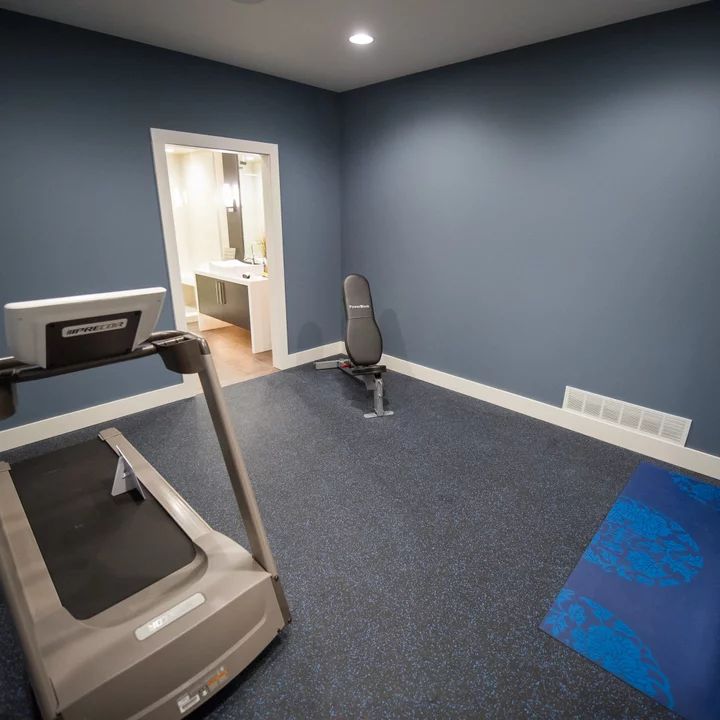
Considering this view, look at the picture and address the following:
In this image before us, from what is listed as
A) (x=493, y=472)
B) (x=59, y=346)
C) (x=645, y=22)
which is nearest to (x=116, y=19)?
(x=59, y=346)

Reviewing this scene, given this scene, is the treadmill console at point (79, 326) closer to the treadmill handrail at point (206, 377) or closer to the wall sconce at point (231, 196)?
the treadmill handrail at point (206, 377)

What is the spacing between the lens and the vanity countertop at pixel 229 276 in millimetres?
4785

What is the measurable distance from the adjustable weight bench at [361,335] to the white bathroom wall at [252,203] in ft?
7.44

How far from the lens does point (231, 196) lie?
5648 mm

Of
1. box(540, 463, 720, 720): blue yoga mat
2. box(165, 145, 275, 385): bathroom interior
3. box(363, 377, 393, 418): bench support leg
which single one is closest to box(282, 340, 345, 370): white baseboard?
box(165, 145, 275, 385): bathroom interior

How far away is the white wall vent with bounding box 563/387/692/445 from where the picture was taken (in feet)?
9.20

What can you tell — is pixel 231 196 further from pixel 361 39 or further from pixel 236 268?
pixel 361 39

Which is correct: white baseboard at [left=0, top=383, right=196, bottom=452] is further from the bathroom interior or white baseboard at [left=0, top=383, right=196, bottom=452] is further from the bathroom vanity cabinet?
the bathroom vanity cabinet

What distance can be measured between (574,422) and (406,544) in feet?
5.93

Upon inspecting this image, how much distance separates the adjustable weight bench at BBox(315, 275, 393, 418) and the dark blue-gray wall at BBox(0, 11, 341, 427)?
4.80 feet

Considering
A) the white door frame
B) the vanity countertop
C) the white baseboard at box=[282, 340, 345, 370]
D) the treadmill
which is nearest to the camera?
the treadmill

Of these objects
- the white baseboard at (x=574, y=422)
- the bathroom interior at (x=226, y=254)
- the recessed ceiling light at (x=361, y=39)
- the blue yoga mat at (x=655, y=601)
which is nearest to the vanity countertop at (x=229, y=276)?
the bathroom interior at (x=226, y=254)

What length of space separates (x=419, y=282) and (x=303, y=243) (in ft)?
4.05

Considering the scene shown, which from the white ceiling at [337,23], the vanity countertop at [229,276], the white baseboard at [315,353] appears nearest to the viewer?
the white ceiling at [337,23]
